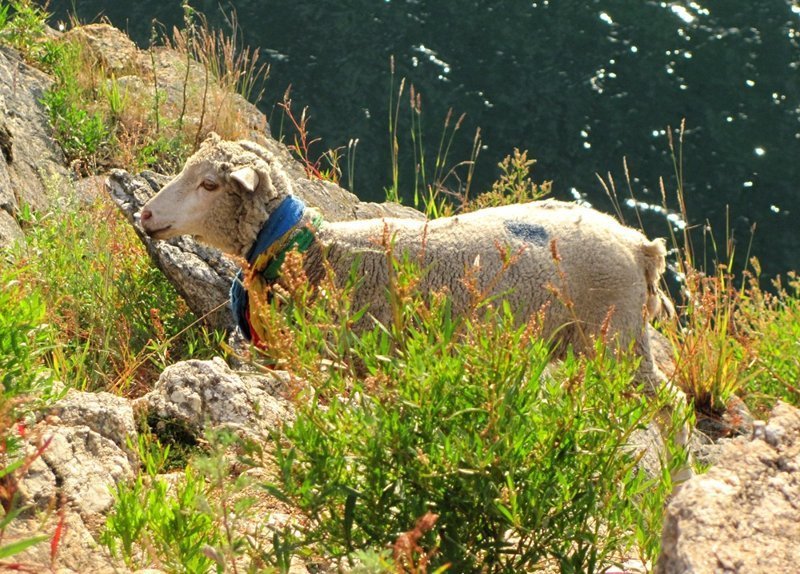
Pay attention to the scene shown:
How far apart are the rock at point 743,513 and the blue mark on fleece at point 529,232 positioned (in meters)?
2.28

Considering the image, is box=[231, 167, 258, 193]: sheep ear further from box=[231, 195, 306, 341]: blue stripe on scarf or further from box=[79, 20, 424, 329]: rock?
box=[79, 20, 424, 329]: rock

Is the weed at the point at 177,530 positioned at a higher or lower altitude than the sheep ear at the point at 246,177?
lower

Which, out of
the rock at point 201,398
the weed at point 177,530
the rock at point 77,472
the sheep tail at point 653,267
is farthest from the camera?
the sheep tail at point 653,267

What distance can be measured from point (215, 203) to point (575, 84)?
294 inches

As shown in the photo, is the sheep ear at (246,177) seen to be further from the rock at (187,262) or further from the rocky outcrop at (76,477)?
the rocky outcrop at (76,477)

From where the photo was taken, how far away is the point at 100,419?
3.74 meters

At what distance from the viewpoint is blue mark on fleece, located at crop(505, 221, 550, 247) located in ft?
16.0

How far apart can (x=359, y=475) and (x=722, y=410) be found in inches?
140

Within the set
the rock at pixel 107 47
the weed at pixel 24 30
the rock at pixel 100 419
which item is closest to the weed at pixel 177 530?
the rock at pixel 100 419

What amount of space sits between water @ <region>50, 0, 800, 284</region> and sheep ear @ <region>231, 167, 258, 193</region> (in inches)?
241

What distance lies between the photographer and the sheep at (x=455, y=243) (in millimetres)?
4809

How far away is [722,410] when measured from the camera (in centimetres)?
590

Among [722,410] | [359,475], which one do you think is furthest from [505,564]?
[722,410]

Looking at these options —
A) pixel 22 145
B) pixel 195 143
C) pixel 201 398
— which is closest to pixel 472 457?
pixel 201 398
